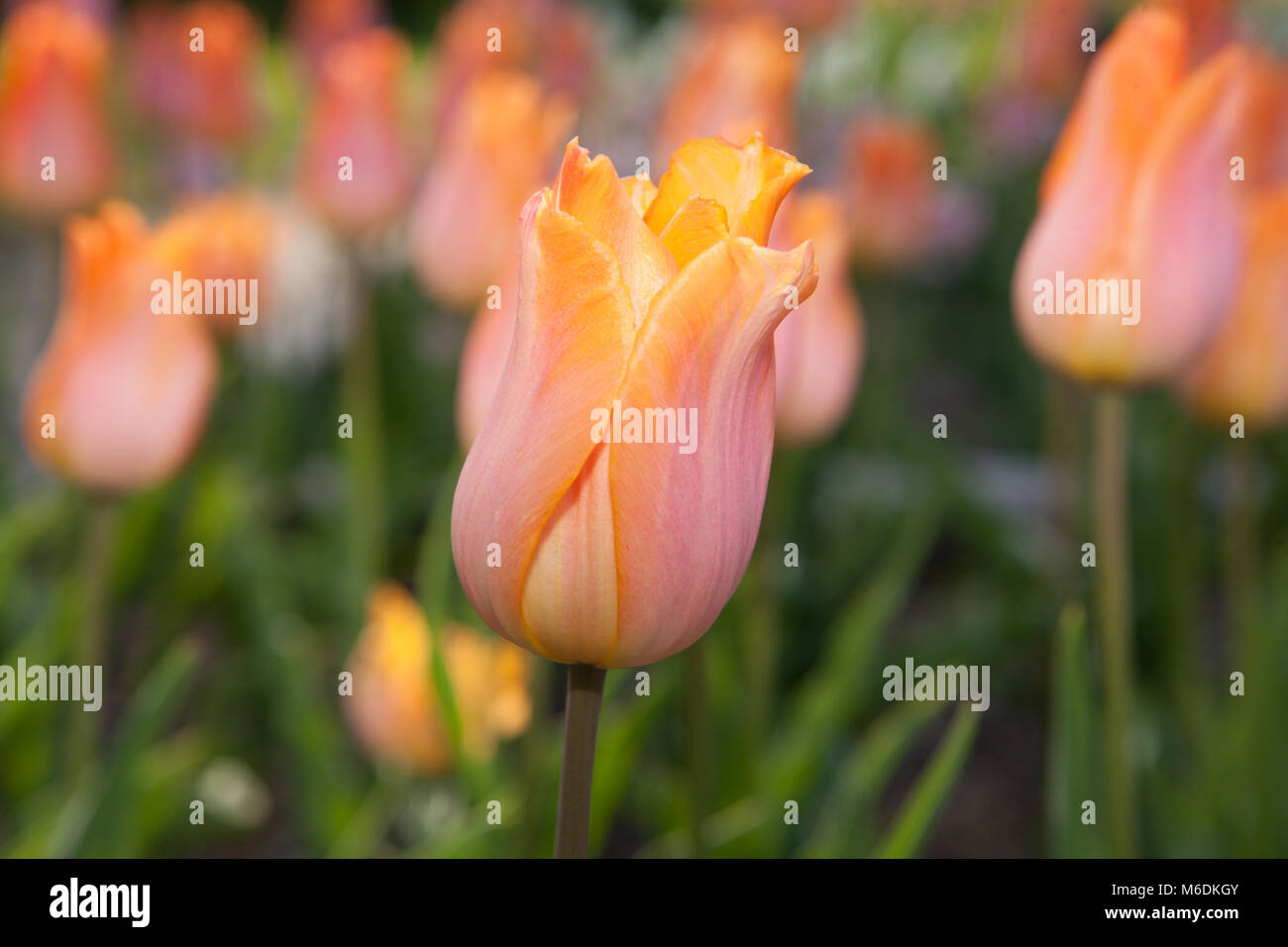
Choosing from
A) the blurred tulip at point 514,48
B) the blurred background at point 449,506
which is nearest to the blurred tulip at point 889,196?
the blurred background at point 449,506

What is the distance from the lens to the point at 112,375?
0.98 meters

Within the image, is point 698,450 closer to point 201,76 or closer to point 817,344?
point 817,344

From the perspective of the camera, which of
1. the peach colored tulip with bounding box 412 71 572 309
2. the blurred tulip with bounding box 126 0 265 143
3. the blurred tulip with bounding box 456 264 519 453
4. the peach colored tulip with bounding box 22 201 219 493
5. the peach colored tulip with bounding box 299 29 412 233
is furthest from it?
the blurred tulip with bounding box 126 0 265 143

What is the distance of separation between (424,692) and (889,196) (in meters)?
1.31

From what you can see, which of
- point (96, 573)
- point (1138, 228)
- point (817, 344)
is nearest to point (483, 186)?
point (817, 344)

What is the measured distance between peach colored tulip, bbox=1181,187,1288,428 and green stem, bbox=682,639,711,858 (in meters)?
0.49

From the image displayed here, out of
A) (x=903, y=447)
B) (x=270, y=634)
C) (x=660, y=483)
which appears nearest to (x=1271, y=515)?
(x=903, y=447)

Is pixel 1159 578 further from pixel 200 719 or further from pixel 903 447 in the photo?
pixel 200 719

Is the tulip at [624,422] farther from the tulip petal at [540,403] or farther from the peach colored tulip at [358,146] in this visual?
the peach colored tulip at [358,146]

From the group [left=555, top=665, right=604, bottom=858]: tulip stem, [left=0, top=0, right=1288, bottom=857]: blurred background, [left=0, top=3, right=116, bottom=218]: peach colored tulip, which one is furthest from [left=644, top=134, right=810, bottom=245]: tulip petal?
[left=0, top=3, right=116, bottom=218]: peach colored tulip

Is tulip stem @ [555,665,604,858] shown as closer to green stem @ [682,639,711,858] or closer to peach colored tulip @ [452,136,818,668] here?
peach colored tulip @ [452,136,818,668]

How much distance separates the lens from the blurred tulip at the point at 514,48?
5.66ft

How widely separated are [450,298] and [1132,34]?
695 millimetres

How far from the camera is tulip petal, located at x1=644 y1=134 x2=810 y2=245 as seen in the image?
0.45 meters
